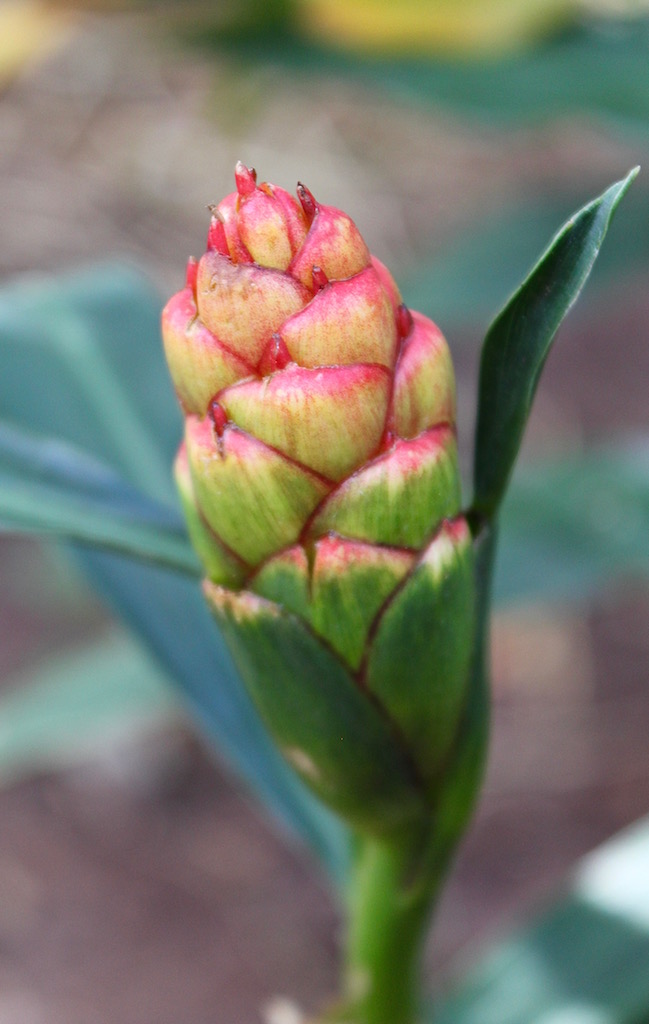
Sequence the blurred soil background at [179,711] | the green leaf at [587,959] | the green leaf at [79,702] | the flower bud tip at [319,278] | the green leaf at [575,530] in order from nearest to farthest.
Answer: the flower bud tip at [319,278] < the green leaf at [587,959] < the green leaf at [575,530] < the green leaf at [79,702] < the blurred soil background at [179,711]

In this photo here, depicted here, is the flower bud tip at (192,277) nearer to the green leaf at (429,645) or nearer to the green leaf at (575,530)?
the green leaf at (429,645)

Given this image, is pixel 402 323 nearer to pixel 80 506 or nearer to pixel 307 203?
pixel 307 203

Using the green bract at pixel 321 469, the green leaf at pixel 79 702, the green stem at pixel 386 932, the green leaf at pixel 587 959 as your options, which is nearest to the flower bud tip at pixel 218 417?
the green bract at pixel 321 469

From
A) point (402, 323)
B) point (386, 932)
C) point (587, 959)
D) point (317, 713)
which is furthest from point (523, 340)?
point (587, 959)

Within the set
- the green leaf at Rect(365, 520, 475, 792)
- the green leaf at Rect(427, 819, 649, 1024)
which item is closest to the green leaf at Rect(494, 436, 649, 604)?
the green leaf at Rect(427, 819, 649, 1024)

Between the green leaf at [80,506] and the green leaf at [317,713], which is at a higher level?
the green leaf at [80,506]

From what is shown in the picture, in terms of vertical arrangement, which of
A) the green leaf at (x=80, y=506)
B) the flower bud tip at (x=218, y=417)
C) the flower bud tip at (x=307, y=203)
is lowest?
the green leaf at (x=80, y=506)
